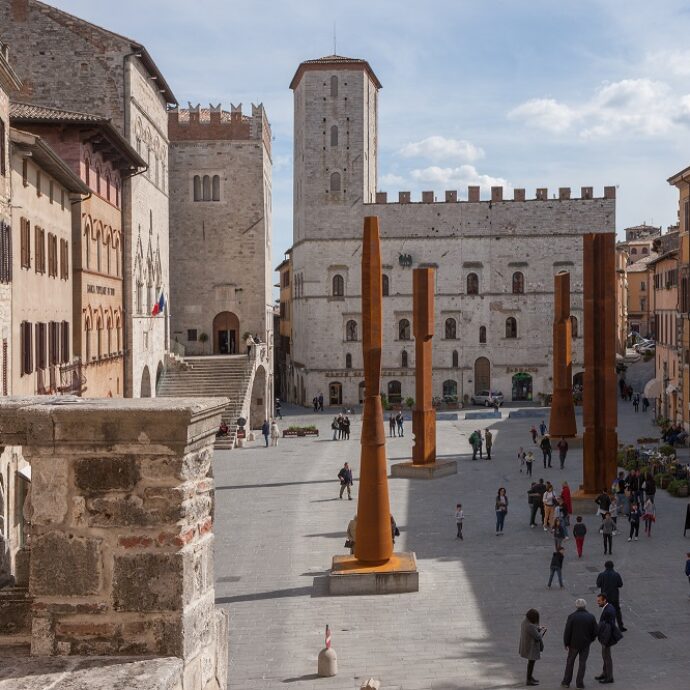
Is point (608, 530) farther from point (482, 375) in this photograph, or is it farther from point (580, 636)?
point (482, 375)

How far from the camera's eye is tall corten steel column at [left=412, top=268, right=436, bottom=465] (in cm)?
3086

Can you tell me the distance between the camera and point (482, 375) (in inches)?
2525

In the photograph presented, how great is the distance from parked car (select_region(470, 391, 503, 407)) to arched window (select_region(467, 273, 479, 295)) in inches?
250

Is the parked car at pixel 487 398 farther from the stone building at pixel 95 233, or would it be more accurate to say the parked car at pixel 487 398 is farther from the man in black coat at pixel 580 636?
the man in black coat at pixel 580 636

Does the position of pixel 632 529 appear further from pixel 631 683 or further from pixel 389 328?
pixel 389 328

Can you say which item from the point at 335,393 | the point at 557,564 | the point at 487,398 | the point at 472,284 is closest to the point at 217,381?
the point at 335,393

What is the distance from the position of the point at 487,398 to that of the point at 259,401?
16.7 metres

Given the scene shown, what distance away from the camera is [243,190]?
5328 centimetres

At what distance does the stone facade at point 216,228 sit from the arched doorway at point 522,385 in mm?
18253

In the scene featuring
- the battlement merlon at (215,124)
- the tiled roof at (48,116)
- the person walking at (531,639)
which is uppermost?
the battlement merlon at (215,124)

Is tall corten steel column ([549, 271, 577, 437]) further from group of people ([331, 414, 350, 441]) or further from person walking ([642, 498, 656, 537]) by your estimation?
person walking ([642, 498, 656, 537])

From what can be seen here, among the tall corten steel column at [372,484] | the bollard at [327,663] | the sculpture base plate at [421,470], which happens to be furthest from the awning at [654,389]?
the bollard at [327,663]

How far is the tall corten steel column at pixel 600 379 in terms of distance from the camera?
1005 inches

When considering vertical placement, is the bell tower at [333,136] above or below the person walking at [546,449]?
above
